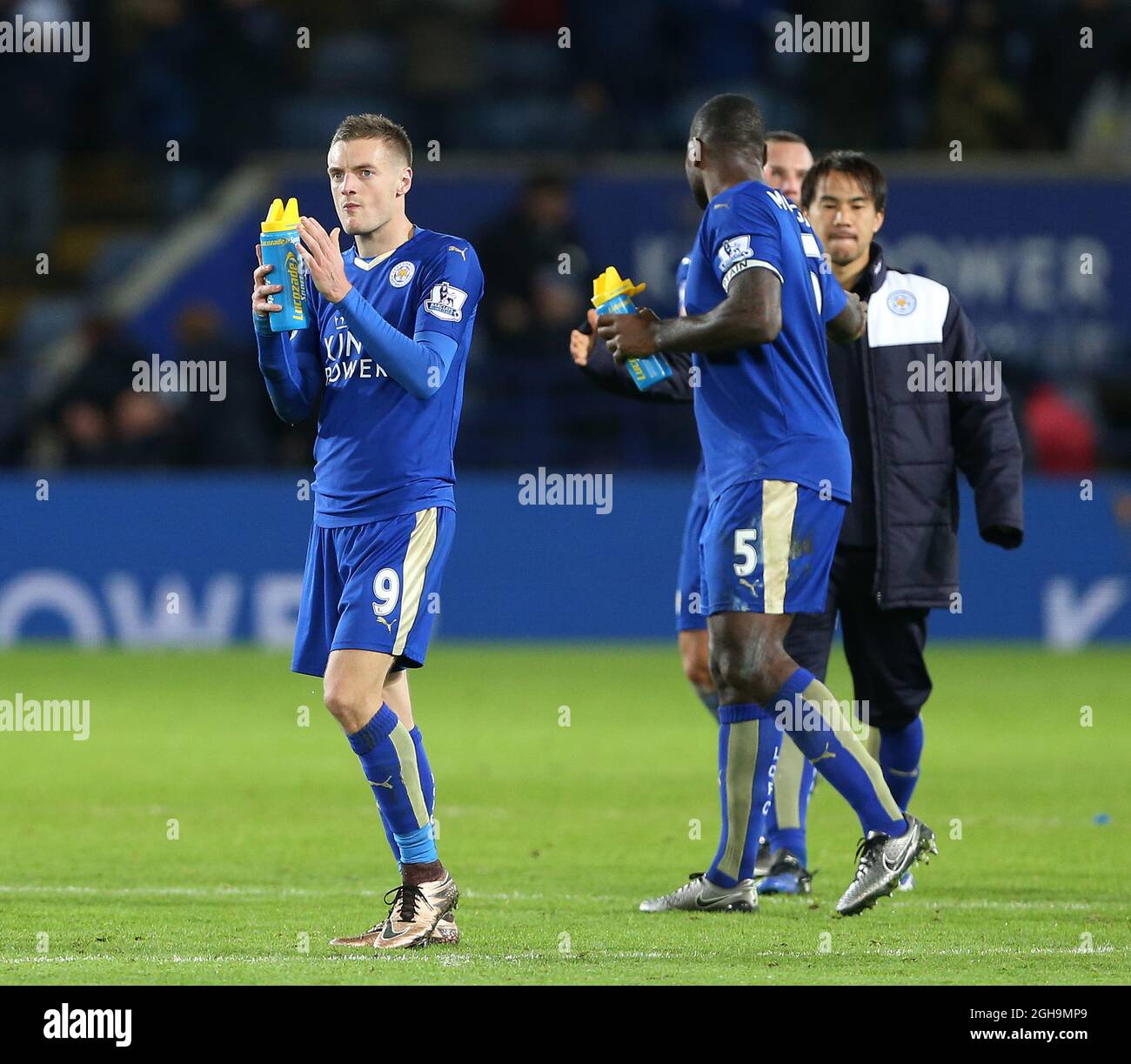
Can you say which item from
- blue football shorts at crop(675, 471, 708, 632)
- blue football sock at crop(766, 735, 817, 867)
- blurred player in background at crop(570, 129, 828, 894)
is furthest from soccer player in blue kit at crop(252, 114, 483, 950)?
blue football sock at crop(766, 735, 817, 867)

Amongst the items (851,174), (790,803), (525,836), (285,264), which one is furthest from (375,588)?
(525,836)

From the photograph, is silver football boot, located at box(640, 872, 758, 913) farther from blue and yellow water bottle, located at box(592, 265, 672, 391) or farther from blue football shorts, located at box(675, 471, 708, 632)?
blue and yellow water bottle, located at box(592, 265, 672, 391)

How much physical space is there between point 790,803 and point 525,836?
54.9 inches

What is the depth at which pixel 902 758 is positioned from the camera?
A: 7.64 metres

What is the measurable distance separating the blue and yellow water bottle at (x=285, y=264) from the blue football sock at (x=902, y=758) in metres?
2.80

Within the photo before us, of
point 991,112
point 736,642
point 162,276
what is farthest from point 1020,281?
point 736,642

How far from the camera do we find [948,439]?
750 cm

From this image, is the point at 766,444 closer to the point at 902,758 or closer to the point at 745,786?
the point at 745,786

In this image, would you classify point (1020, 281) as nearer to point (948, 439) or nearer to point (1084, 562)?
point (1084, 562)

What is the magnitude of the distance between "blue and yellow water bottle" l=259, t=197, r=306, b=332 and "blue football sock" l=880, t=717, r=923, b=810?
9.19ft

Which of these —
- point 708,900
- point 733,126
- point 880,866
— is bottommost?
point 708,900

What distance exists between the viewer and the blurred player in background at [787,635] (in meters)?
7.23

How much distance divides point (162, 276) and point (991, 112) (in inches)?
305

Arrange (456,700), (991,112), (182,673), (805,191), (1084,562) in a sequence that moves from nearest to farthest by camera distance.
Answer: (805,191)
(456,700)
(182,673)
(1084,562)
(991,112)
